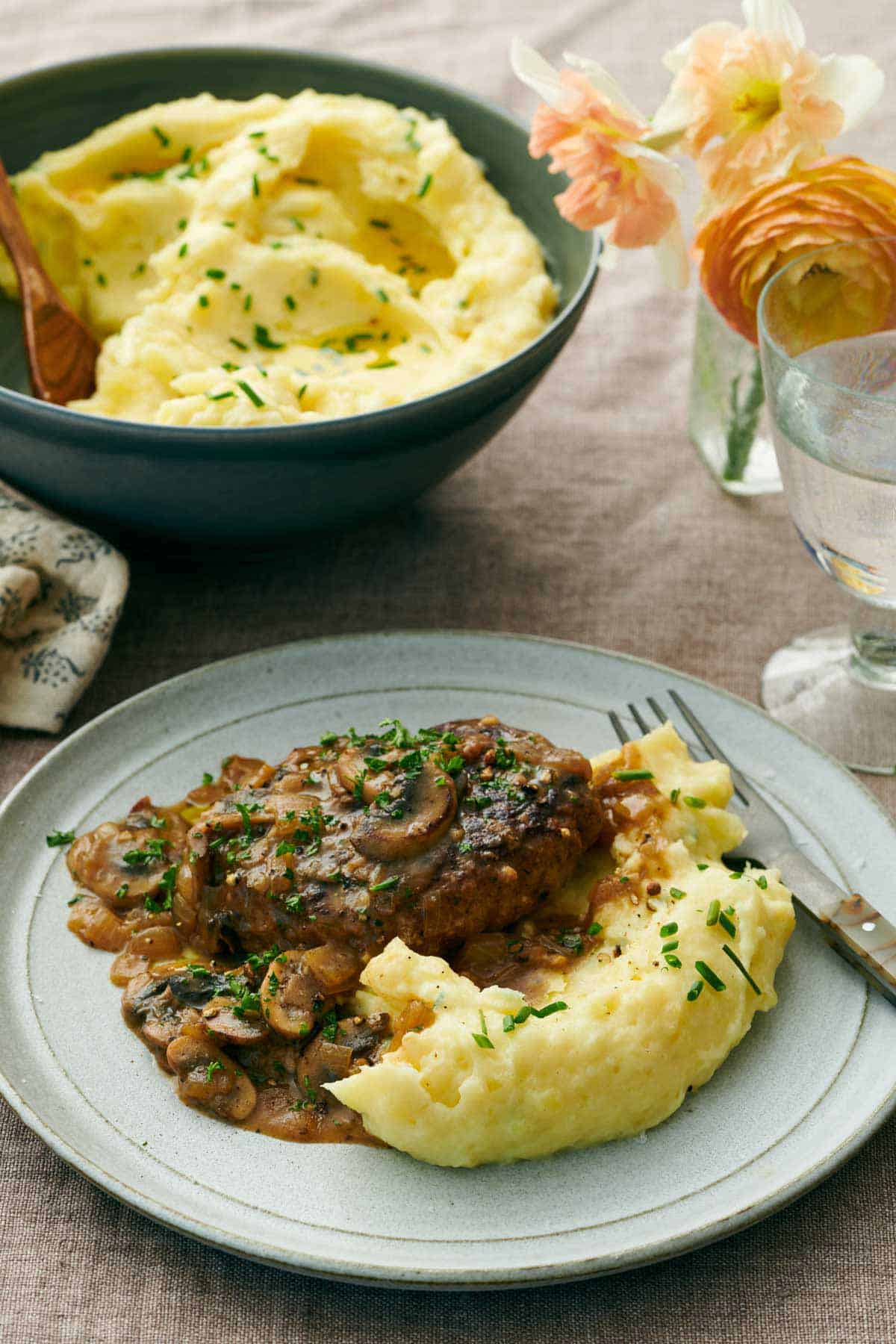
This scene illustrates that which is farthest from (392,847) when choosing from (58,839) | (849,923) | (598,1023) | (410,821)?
(849,923)

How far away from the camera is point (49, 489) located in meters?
4.97

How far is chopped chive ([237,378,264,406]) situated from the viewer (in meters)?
4.62

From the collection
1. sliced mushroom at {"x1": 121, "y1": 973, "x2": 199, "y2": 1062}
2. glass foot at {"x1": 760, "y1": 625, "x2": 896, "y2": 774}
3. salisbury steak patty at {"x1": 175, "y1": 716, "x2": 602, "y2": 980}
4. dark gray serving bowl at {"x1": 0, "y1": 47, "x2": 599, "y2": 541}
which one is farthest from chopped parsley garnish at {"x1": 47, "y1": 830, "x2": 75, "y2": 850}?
glass foot at {"x1": 760, "y1": 625, "x2": 896, "y2": 774}

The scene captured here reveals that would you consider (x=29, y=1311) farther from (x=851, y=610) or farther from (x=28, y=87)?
(x=28, y=87)

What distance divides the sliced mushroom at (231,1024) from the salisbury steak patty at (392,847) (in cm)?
20

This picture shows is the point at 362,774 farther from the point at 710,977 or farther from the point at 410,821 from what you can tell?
the point at 710,977

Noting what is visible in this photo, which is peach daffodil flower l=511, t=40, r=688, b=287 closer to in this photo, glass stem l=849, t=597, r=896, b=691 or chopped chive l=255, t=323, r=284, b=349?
chopped chive l=255, t=323, r=284, b=349

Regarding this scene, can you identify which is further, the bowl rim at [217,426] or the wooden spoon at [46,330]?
the wooden spoon at [46,330]

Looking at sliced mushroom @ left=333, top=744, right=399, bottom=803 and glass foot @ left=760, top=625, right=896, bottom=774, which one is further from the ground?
sliced mushroom @ left=333, top=744, right=399, bottom=803

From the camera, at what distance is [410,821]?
3.62m

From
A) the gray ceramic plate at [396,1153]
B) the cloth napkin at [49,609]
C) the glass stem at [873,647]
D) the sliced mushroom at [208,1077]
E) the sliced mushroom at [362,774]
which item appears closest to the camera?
the gray ceramic plate at [396,1153]

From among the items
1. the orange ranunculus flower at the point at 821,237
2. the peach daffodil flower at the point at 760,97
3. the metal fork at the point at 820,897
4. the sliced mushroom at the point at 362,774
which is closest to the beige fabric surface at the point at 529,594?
the metal fork at the point at 820,897

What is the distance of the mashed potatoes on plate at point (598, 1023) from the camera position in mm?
3213

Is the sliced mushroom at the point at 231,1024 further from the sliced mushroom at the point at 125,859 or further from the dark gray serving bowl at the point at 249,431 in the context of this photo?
the dark gray serving bowl at the point at 249,431
